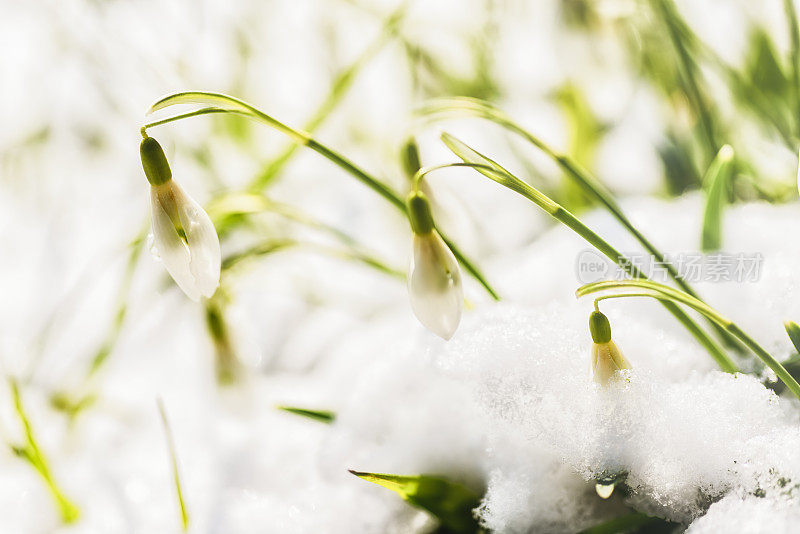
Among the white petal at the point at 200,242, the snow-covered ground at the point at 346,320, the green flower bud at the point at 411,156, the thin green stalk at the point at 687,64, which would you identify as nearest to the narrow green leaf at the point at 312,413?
the snow-covered ground at the point at 346,320

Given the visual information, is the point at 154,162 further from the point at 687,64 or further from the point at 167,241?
the point at 687,64

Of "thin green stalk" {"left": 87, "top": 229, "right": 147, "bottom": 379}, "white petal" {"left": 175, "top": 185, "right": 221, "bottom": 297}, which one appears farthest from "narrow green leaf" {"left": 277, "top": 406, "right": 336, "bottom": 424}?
"thin green stalk" {"left": 87, "top": 229, "right": 147, "bottom": 379}

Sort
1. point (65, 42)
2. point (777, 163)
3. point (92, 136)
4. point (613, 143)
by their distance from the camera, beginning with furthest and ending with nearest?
point (92, 136)
point (65, 42)
point (613, 143)
point (777, 163)

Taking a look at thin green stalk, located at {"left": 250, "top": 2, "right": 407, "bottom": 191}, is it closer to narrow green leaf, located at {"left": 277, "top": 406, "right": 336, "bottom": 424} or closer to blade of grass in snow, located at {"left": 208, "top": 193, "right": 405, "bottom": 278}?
blade of grass in snow, located at {"left": 208, "top": 193, "right": 405, "bottom": 278}

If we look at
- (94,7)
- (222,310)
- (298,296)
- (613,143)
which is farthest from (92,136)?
(613,143)

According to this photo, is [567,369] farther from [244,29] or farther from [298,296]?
[244,29]

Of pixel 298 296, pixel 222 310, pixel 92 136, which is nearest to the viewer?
pixel 222 310

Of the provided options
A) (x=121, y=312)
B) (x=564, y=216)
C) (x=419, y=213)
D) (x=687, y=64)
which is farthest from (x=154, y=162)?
(x=687, y=64)
